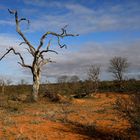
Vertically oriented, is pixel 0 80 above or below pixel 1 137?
above

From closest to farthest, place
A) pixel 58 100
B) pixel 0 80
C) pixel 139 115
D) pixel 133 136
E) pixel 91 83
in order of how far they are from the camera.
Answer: pixel 139 115 → pixel 133 136 → pixel 58 100 → pixel 91 83 → pixel 0 80

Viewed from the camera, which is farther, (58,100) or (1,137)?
(58,100)

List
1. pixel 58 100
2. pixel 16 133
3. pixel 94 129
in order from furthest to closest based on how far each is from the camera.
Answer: pixel 58 100, pixel 94 129, pixel 16 133

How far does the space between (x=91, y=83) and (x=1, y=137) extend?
Result: 27.5 meters

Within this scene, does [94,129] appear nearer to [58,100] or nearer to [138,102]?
[138,102]

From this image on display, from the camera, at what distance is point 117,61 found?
52281 millimetres

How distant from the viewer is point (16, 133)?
497 inches

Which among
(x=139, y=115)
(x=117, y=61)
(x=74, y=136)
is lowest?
(x=74, y=136)

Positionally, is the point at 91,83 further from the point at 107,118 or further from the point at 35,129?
the point at 35,129

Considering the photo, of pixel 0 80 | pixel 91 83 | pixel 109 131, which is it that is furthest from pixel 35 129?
pixel 0 80

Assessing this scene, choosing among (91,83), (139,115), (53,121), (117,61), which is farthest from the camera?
(117,61)

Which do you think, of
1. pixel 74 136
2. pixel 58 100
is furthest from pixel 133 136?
pixel 58 100

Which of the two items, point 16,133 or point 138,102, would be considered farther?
point 16,133

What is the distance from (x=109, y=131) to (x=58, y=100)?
584 inches
